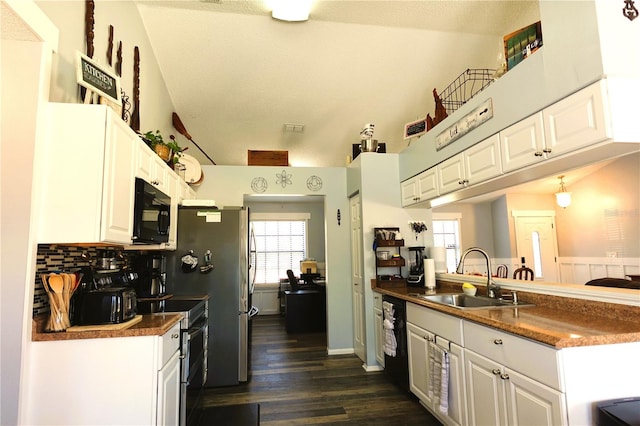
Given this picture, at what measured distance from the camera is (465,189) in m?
2.75

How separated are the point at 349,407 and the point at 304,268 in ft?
13.8

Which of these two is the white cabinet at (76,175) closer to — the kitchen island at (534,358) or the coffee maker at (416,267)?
the kitchen island at (534,358)

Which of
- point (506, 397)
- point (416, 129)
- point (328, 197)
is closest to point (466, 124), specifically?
point (416, 129)

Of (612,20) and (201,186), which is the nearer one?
(612,20)

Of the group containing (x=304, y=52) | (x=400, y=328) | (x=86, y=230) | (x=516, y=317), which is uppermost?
(x=304, y=52)

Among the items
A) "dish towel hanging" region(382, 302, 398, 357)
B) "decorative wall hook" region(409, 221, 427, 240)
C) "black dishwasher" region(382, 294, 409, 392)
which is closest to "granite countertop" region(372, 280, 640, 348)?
"black dishwasher" region(382, 294, 409, 392)

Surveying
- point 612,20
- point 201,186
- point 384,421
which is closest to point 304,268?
point 201,186

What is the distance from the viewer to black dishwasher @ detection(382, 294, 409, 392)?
2924 millimetres

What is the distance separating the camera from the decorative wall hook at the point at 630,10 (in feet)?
5.09

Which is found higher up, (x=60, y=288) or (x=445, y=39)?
(x=445, y=39)

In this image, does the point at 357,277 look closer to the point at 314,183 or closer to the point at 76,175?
the point at 314,183

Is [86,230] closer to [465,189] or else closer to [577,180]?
[465,189]

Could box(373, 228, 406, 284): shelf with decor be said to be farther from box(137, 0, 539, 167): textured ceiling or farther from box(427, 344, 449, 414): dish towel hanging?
box(137, 0, 539, 167): textured ceiling

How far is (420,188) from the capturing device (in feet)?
11.4
